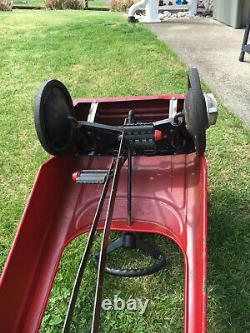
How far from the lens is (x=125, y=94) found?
4.94 m

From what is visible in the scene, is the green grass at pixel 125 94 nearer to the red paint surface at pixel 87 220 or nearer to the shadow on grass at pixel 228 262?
the shadow on grass at pixel 228 262

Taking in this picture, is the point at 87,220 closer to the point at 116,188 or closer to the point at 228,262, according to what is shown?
the point at 116,188

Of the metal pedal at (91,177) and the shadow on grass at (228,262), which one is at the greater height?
the metal pedal at (91,177)

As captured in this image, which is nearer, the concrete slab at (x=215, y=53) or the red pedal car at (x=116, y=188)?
the red pedal car at (x=116, y=188)

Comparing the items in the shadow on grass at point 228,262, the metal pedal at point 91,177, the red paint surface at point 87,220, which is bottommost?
the shadow on grass at point 228,262

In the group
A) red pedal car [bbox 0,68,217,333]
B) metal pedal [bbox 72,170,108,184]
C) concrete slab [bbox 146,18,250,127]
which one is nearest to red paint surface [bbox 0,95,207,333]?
red pedal car [bbox 0,68,217,333]

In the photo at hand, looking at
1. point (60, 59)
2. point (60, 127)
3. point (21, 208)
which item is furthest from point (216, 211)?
point (60, 59)

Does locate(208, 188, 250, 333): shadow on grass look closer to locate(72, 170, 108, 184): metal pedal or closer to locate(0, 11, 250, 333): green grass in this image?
locate(0, 11, 250, 333): green grass

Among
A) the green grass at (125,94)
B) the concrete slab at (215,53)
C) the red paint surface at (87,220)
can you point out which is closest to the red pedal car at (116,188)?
the red paint surface at (87,220)

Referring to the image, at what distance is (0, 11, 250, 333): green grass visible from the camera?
2.27 metres

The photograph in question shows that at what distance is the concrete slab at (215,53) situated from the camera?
4.73 meters

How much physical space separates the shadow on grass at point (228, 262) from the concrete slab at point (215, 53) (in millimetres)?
1366

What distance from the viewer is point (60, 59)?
20.9ft

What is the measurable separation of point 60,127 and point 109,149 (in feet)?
1.30
